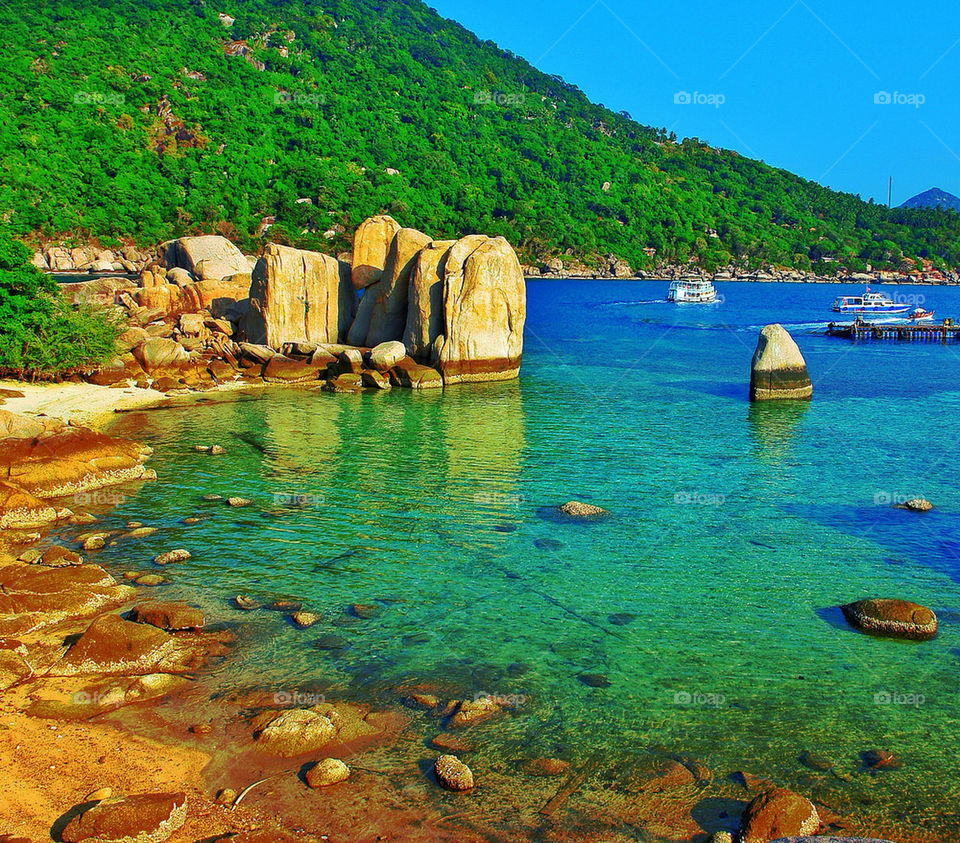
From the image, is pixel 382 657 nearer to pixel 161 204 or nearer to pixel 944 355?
pixel 944 355

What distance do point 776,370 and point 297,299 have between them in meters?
20.2

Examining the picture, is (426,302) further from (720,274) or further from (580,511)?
(720,274)

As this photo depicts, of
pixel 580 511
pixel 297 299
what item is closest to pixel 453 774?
pixel 580 511

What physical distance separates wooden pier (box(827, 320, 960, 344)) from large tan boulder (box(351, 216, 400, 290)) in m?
36.5

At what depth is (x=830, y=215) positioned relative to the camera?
186000 millimetres

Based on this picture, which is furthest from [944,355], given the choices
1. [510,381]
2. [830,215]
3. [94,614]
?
[830,215]

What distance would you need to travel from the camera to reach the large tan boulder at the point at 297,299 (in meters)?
35.2

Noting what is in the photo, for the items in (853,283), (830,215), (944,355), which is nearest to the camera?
(944,355)

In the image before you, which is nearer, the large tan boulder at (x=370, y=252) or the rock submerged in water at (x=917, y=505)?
the rock submerged in water at (x=917, y=505)

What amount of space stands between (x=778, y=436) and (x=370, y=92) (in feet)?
439

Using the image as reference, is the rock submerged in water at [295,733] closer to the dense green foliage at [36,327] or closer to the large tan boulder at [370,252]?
the dense green foliage at [36,327]

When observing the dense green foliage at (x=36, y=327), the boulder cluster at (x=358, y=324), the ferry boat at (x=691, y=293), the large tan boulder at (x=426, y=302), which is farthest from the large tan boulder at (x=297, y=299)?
the ferry boat at (x=691, y=293)

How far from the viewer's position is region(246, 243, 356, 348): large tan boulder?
35188 mm

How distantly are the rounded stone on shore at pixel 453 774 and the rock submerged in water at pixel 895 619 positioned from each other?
6.80 metres
